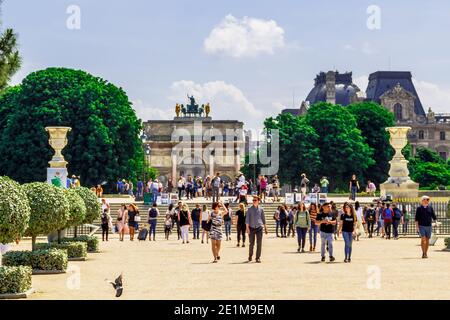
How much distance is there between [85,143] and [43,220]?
45.9 m

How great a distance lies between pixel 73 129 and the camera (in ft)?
224

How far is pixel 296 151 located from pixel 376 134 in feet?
36.9

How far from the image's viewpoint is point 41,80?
7050 centimetres

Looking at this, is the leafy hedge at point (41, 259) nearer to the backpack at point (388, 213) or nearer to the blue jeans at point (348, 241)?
the blue jeans at point (348, 241)

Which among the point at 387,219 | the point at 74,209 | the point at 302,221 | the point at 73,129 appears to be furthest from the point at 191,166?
the point at 74,209

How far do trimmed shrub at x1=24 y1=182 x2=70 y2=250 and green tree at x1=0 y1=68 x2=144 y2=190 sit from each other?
4373cm

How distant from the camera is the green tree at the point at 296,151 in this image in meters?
80.8

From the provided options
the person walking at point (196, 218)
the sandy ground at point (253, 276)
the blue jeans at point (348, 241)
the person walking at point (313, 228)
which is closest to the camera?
the sandy ground at point (253, 276)

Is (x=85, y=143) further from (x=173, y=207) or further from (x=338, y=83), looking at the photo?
(x=338, y=83)

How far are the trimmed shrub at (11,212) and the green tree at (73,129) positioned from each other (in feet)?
159

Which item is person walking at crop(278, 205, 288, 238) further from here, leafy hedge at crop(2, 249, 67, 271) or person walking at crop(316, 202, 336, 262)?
leafy hedge at crop(2, 249, 67, 271)

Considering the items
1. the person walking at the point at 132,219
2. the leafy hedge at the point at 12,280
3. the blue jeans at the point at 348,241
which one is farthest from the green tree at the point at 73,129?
the leafy hedge at the point at 12,280

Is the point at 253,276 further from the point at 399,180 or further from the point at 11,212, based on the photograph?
the point at 399,180

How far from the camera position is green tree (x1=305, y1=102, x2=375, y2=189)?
268ft
